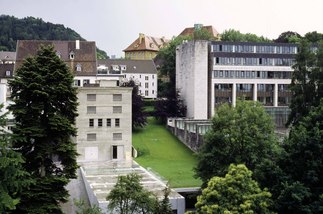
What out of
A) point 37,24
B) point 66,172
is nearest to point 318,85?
point 66,172

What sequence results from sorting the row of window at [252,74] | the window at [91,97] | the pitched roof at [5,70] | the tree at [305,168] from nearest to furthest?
the tree at [305,168] → the window at [91,97] → the row of window at [252,74] → the pitched roof at [5,70]

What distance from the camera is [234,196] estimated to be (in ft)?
81.9

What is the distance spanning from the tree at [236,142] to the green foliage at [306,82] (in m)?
11.6

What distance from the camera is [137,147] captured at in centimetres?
6081

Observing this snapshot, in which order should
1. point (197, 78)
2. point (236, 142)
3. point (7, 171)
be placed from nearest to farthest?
point (7, 171)
point (236, 142)
point (197, 78)

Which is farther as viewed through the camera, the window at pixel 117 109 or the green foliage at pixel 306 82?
the window at pixel 117 109

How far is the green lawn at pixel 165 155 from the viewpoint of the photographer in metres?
45.3

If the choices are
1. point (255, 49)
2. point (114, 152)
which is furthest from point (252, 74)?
point (114, 152)

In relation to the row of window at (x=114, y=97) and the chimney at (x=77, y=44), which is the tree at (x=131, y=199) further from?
the chimney at (x=77, y=44)

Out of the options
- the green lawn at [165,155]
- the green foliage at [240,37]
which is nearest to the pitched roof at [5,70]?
the green lawn at [165,155]

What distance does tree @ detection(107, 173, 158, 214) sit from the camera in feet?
93.3

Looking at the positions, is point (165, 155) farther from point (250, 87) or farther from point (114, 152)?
point (250, 87)

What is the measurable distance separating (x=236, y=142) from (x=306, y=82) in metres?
18.0

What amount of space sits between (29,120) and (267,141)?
1747cm
